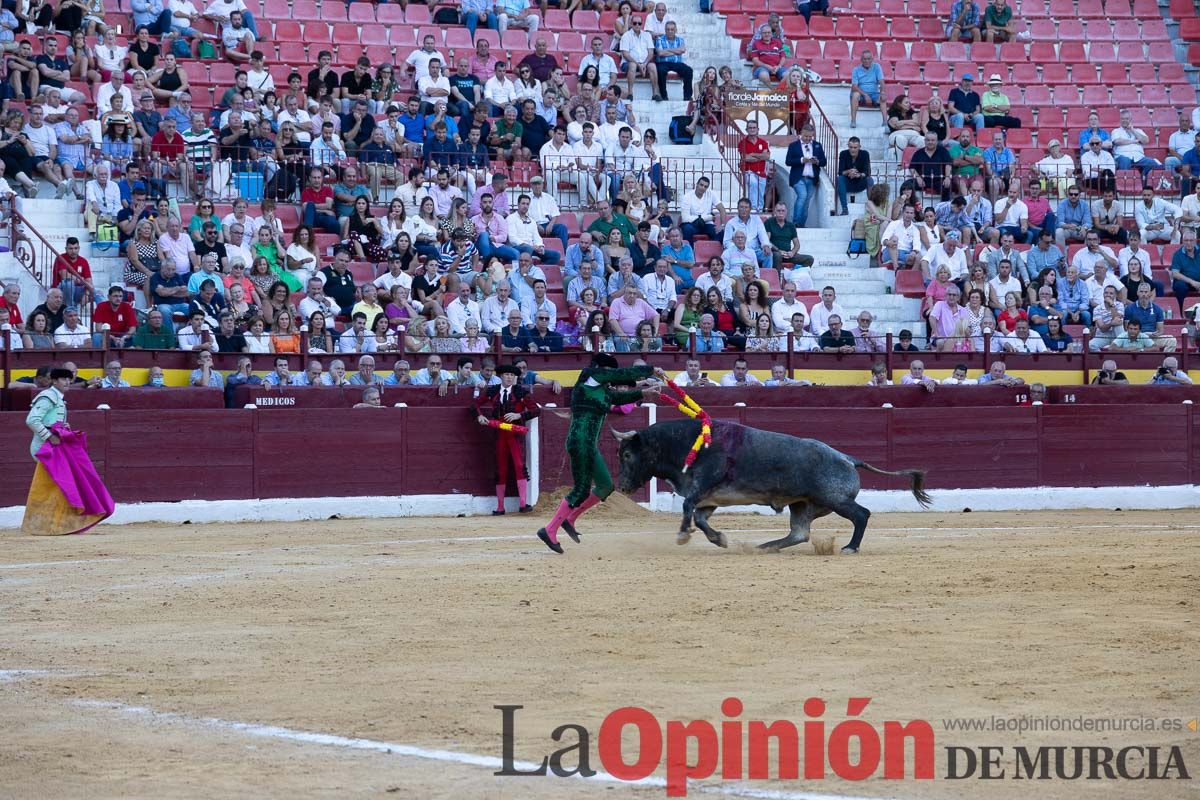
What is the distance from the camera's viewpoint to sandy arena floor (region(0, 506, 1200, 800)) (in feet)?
19.7

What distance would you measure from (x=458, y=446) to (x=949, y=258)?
7051 millimetres

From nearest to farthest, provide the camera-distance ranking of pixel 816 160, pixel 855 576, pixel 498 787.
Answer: pixel 498 787
pixel 855 576
pixel 816 160

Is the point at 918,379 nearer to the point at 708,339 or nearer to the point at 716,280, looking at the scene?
the point at 708,339

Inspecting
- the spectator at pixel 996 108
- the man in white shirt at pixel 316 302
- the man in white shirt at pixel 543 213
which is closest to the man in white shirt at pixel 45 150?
the man in white shirt at pixel 316 302

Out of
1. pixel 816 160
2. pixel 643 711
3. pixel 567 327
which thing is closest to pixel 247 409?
pixel 567 327

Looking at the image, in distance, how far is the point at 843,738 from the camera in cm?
632

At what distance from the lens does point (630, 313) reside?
61.5ft

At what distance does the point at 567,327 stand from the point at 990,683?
1157 cm

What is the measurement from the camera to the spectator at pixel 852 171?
22.6 m

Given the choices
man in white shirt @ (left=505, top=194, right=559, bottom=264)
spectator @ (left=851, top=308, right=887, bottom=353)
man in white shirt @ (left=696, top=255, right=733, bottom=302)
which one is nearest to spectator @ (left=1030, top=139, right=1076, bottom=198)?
spectator @ (left=851, top=308, right=887, bottom=353)

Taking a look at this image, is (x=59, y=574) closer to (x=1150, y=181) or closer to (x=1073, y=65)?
(x=1150, y=181)

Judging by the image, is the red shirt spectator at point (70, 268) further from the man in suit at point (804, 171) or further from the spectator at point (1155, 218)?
the spectator at point (1155, 218)

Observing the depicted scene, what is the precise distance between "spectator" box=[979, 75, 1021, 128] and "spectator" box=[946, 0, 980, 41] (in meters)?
1.86

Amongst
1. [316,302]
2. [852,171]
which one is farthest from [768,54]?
[316,302]
